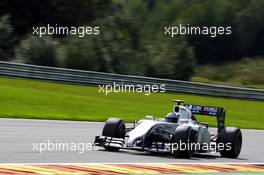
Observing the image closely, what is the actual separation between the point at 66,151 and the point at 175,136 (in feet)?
6.19

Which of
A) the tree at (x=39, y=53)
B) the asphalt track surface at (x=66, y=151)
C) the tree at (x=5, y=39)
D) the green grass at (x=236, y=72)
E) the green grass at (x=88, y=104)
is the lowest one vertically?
the asphalt track surface at (x=66, y=151)

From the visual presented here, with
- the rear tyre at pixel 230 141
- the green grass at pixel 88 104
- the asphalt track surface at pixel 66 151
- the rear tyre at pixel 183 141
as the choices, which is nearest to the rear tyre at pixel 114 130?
the asphalt track surface at pixel 66 151

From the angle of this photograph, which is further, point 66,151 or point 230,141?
point 230,141

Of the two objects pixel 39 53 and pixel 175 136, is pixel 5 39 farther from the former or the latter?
pixel 175 136

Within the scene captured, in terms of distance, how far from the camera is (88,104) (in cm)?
2405

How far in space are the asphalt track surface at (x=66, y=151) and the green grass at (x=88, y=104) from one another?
7.61ft

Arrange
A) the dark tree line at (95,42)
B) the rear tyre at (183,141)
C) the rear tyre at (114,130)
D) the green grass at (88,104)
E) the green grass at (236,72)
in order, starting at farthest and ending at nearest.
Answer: the green grass at (236,72)
the dark tree line at (95,42)
the green grass at (88,104)
the rear tyre at (114,130)
the rear tyre at (183,141)

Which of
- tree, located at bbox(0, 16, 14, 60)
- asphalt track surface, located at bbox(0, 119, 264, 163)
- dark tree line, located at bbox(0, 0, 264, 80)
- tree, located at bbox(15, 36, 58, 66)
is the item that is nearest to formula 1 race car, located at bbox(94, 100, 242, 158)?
asphalt track surface, located at bbox(0, 119, 264, 163)

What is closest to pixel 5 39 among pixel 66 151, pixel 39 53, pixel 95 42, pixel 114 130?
pixel 39 53

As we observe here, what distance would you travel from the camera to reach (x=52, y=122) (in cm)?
1859

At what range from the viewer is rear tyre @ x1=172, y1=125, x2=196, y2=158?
40.2 ft

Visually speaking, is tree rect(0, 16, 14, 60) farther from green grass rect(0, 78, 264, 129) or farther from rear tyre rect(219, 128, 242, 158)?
rear tyre rect(219, 128, 242, 158)

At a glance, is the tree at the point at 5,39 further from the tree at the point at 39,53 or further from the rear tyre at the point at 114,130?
the rear tyre at the point at 114,130

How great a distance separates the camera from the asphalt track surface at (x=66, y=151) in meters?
11.2
